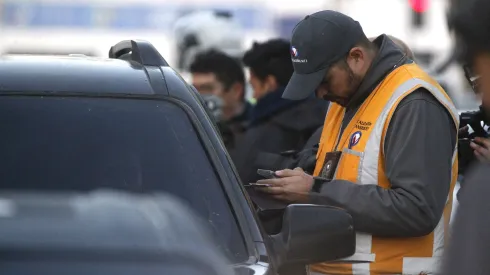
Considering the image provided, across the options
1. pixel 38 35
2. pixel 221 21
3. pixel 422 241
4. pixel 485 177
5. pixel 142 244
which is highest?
pixel 485 177

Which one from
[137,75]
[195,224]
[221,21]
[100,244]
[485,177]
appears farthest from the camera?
[221,21]

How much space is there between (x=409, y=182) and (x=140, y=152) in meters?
0.92

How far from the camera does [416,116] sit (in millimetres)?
3994

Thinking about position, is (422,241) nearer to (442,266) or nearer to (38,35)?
(442,266)

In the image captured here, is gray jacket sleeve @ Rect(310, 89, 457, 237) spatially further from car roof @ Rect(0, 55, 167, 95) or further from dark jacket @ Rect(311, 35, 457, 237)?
car roof @ Rect(0, 55, 167, 95)

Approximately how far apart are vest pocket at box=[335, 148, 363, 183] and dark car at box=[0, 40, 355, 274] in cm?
56

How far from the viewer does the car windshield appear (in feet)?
11.3

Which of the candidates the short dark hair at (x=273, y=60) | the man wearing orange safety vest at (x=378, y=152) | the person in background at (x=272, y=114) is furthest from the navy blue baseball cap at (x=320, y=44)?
the short dark hair at (x=273, y=60)

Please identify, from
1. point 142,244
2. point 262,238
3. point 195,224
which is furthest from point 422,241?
point 142,244

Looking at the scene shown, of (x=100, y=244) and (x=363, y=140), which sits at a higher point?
(x=100, y=244)

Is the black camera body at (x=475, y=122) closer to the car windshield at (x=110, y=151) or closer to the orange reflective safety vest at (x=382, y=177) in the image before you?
the orange reflective safety vest at (x=382, y=177)

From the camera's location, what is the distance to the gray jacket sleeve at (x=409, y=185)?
12.9ft

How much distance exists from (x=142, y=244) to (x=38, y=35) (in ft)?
96.1

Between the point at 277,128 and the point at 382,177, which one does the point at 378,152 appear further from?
the point at 277,128
